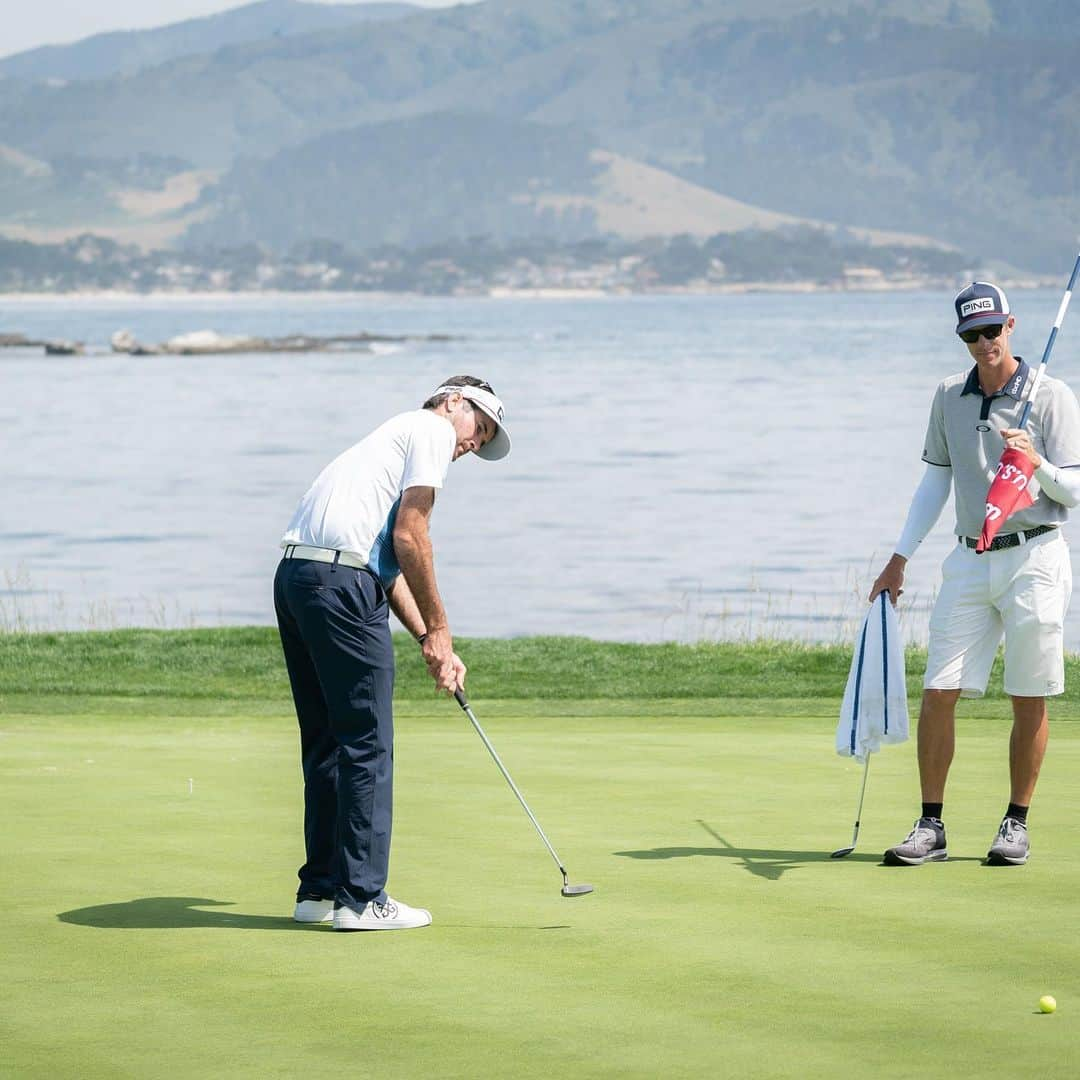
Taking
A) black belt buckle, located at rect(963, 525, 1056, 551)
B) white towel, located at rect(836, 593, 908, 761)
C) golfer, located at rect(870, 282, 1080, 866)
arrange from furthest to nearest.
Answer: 1. white towel, located at rect(836, 593, 908, 761)
2. black belt buckle, located at rect(963, 525, 1056, 551)
3. golfer, located at rect(870, 282, 1080, 866)

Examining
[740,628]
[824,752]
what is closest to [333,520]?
[824,752]

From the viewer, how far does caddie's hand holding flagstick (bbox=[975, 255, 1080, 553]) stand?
688 centimetres

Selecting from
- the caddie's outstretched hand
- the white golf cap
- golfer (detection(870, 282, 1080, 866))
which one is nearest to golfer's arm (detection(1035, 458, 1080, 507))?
golfer (detection(870, 282, 1080, 866))

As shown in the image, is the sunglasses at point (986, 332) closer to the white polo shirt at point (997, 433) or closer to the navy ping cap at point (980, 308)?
the navy ping cap at point (980, 308)

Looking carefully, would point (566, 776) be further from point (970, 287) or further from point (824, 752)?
point (970, 287)

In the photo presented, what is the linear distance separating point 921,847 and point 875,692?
728 mm

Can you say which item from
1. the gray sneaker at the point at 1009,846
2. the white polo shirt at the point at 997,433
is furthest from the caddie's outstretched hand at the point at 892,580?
the gray sneaker at the point at 1009,846

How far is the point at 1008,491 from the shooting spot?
22.7 feet

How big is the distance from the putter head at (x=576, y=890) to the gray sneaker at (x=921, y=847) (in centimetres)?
109

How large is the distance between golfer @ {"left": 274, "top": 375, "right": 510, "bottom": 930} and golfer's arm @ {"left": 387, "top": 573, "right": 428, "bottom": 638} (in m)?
0.01

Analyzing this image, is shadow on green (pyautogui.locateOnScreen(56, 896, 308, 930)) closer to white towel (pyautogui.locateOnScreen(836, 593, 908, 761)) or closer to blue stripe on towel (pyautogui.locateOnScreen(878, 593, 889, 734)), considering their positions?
white towel (pyautogui.locateOnScreen(836, 593, 908, 761))

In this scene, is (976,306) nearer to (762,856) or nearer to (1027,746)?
(1027,746)

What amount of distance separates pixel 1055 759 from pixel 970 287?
2.95 meters

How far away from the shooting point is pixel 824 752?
9648 mm
